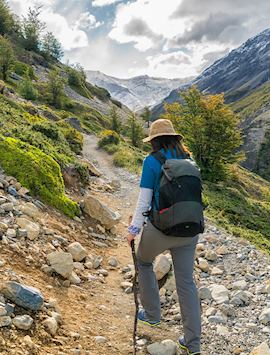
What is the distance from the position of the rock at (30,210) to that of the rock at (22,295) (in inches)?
121

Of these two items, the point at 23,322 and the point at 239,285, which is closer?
the point at 23,322

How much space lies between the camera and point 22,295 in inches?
189

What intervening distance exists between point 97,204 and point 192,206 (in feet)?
19.6

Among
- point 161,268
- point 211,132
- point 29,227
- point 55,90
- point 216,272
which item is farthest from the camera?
point 55,90

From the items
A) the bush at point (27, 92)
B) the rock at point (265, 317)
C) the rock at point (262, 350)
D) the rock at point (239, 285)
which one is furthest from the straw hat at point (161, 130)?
the bush at point (27, 92)

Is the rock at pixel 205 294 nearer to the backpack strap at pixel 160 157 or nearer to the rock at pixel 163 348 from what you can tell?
→ the rock at pixel 163 348

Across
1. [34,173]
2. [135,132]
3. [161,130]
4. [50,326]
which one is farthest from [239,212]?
[135,132]

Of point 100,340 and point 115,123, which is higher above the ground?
point 115,123

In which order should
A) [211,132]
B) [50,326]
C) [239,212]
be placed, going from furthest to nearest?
[211,132] < [239,212] < [50,326]

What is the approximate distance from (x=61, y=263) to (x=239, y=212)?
21.1 metres

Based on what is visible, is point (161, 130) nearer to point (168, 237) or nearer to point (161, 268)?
point (168, 237)

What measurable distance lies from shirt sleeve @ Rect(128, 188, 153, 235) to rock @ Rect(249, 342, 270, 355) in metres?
2.32

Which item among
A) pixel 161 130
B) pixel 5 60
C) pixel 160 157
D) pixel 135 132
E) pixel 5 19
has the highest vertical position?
pixel 5 19

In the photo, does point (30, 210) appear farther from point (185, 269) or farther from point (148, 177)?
point (185, 269)
